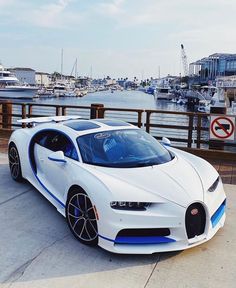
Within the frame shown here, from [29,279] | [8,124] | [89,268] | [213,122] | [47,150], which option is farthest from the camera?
[8,124]

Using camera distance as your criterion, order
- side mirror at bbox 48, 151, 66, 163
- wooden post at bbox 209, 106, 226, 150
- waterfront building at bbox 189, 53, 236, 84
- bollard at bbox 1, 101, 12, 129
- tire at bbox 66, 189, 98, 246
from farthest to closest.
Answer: waterfront building at bbox 189, 53, 236, 84 → bollard at bbox 1, 101, 12, 129 → wooden post at bbox 209, 106, 226, 150 → side mirror at bbox 48, 151, 66, 163 → tire at bbox 66, 189, 98, 246

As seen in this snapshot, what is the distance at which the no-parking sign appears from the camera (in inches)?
341

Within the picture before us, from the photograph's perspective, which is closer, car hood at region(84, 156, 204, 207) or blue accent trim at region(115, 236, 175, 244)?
blue accent trim at region(115, 236, 175, 244)

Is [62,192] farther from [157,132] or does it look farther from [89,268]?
[157,132]

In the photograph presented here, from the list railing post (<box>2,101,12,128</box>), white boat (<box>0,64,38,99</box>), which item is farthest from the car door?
white boat (<box>0,64,38,99</box>)

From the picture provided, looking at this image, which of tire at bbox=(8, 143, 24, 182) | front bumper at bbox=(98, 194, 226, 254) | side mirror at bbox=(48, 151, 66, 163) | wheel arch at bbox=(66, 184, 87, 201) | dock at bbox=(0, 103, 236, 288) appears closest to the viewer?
dock at bbox=(0, 103, 236, 288)

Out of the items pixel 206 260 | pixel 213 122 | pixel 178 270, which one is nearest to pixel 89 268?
pixel 178 270

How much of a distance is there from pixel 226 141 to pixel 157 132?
371 centimetres

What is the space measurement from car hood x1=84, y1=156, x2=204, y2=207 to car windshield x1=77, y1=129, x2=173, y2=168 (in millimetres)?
159

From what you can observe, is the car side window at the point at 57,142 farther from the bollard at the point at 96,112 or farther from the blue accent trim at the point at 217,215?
the bollard at the point at 96,112

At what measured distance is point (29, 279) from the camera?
328cm

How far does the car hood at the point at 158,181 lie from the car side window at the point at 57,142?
0.57 metres

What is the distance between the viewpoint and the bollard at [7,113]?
12258 millimetres

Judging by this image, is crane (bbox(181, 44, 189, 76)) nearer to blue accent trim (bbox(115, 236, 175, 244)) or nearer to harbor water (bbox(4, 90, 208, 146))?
harbor water (bbox(4, 90, 208, 146))
